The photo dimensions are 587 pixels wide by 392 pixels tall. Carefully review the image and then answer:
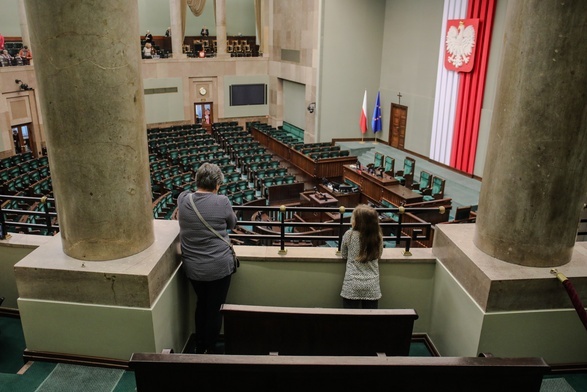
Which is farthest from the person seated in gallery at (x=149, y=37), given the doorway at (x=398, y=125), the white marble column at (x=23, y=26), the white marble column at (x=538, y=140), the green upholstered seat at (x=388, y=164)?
the white marble column at (x=538, y=140)

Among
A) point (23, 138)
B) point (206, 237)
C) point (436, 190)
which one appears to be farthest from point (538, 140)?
point (23, 138)

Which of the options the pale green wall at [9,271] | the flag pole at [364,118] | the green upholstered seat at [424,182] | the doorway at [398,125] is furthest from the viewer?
the flag pole at [364,118]

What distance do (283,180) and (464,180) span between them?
5603 mm

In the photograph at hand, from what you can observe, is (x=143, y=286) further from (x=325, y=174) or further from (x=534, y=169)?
(x=325, y=174)

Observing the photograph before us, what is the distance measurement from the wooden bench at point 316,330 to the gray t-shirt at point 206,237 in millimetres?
443

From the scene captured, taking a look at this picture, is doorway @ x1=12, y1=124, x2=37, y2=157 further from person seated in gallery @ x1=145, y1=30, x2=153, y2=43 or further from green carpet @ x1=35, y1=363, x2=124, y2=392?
green carpet @ x1=35, y1=363, x2=124, y2=392

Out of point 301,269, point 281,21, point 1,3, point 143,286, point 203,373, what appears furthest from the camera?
point 281,21

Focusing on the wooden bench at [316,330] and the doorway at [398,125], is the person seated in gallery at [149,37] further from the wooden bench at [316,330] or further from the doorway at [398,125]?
the wooden bench at [316,330]

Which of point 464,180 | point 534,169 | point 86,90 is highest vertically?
point 86,90

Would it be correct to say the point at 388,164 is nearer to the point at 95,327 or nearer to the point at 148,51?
the point at 95,327

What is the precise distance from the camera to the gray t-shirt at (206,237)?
3.40m

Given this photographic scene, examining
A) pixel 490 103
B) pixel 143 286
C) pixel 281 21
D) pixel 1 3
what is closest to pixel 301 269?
pixel 143 286

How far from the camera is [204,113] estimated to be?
882 inches

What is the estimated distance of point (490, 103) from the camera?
13.2m
